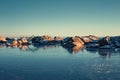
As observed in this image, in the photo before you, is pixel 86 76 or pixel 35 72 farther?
pixel 35 72

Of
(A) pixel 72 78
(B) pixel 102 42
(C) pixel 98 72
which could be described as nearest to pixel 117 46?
(B) pixel 102 42

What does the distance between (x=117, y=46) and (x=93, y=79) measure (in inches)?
1270

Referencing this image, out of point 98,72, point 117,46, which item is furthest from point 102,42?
point 98,72

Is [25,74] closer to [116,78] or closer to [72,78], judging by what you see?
[72,78]

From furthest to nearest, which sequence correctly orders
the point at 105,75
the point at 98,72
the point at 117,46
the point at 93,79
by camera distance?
the point at 117,46 < the point at 98,72 < the point at 105,75 < the point at 93,79

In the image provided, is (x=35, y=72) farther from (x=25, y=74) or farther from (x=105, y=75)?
(x=105, y=75)

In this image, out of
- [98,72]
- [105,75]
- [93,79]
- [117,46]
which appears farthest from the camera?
[117,46]

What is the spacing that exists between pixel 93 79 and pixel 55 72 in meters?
4.06

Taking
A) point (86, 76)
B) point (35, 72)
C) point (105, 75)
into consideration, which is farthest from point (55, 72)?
point (105, 75)

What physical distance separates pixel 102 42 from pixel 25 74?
32317mm

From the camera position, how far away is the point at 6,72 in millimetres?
19922

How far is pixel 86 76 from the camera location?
17719 millimetres

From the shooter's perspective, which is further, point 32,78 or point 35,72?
point 35,72

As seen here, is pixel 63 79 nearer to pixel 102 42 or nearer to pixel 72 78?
pixel 72 78
